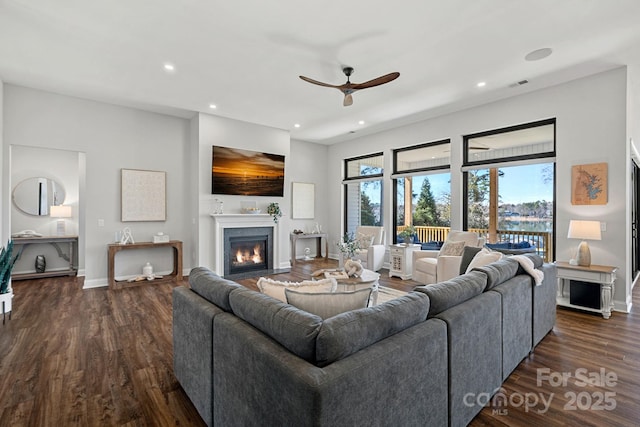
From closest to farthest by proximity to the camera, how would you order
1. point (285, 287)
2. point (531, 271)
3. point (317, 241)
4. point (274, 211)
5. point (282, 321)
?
point (282, 321)
point (285, 287)
point (531, 271)
point (274, 211)
point (317, 241)

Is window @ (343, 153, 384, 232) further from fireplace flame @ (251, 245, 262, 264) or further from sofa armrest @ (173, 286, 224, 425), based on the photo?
sofa armrest @ (173, 286, 224, 425)

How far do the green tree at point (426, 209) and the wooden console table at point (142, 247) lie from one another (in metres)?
4.75

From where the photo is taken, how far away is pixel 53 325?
341 centimetres

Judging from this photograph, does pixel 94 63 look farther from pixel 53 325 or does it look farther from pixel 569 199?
pixel 569 199

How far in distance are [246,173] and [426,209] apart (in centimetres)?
376

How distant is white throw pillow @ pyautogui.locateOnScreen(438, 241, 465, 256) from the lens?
4723 millimetres

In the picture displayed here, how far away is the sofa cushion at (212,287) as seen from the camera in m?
1.81

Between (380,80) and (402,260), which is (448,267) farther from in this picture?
(380,80)

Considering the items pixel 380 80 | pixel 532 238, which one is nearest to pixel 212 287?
pixel 380 80

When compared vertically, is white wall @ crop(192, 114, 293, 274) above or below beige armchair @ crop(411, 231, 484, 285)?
above

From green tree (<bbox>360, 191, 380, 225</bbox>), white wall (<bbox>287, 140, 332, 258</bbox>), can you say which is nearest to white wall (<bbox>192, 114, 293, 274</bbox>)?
white wall (<bbox>287, 140, 332, 258</bbox>)

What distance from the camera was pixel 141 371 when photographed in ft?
8.06

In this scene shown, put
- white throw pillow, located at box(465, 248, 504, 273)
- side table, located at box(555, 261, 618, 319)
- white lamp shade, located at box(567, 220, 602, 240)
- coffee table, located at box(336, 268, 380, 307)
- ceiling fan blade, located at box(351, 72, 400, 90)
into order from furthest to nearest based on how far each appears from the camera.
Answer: white lamp shade, located at box(567, 220, 602, 240) < side table, located at box(555, 261, 618, 319) < ceiling fan blade, located at box(351, 72, 400, 90) < white throw pillow, located at box(465, 248, 504, 273) < coffee table, located at box(336, 268, 380, 307)

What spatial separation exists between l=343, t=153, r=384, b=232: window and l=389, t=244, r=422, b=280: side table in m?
1.48
